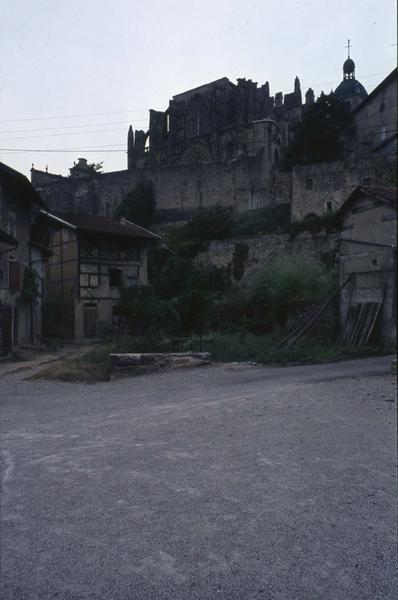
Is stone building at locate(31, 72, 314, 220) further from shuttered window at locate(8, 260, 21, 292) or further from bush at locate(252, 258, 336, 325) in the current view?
shuttered window at locate(8, 260, 21, 292)

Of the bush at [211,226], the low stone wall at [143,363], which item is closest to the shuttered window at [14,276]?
the low stone wall at [143,363]

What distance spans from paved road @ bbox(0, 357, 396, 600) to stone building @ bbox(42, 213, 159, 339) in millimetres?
15575

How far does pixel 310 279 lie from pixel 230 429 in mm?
8776

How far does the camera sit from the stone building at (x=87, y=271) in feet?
76.4

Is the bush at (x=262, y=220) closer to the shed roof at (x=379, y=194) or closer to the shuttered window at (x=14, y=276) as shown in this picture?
the shuttered window at (x=14, y=276)

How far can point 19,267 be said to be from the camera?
18141mm

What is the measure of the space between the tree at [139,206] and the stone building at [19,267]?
21.2 metres

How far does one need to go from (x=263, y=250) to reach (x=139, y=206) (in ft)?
58.6

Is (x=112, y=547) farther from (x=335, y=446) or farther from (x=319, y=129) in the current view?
(x=319, y=129)

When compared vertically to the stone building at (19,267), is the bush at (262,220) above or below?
above

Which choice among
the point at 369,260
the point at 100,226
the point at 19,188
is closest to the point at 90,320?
the point at 100,226

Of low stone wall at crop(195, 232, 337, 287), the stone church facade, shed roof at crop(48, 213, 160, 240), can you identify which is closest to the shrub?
low stone wall at crop(195, 232, 337, 287)

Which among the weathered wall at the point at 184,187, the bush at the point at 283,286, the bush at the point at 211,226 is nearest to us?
the bush at the point at 283,286

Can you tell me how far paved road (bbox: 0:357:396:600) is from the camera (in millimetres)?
2951
